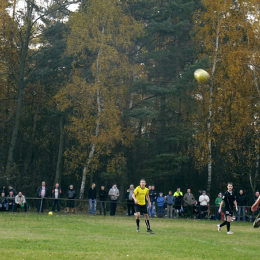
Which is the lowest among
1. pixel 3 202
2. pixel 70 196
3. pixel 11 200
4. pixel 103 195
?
pixel 3 202

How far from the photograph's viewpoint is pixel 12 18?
31.8 metres

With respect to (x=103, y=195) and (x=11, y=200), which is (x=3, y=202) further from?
(x=103, y=195)

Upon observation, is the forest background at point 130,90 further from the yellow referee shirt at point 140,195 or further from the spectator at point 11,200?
the yellow referee shirt at point 140,195

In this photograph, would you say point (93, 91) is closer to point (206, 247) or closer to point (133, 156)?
point (133, 156)

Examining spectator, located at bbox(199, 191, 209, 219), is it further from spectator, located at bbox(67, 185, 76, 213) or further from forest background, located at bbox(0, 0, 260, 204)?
spectator, located at bbox(67, 185, 76, 213)

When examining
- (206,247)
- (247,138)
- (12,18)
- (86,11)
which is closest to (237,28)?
(247,138)

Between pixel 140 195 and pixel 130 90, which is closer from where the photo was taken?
pixel 140 195

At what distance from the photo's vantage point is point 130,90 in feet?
112

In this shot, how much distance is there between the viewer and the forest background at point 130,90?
31.4 m

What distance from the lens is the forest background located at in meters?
31.4

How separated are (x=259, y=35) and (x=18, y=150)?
22306 mm

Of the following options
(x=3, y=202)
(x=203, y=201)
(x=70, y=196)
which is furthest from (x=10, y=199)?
(x=203, y=201)

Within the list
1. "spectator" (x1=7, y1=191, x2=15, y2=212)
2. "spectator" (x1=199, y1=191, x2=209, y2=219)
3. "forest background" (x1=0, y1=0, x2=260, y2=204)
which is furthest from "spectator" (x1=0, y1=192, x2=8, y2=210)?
"spectator" (x1=199, y1=191, x2=209, y2=219)

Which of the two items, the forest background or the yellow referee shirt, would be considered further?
the forest background
